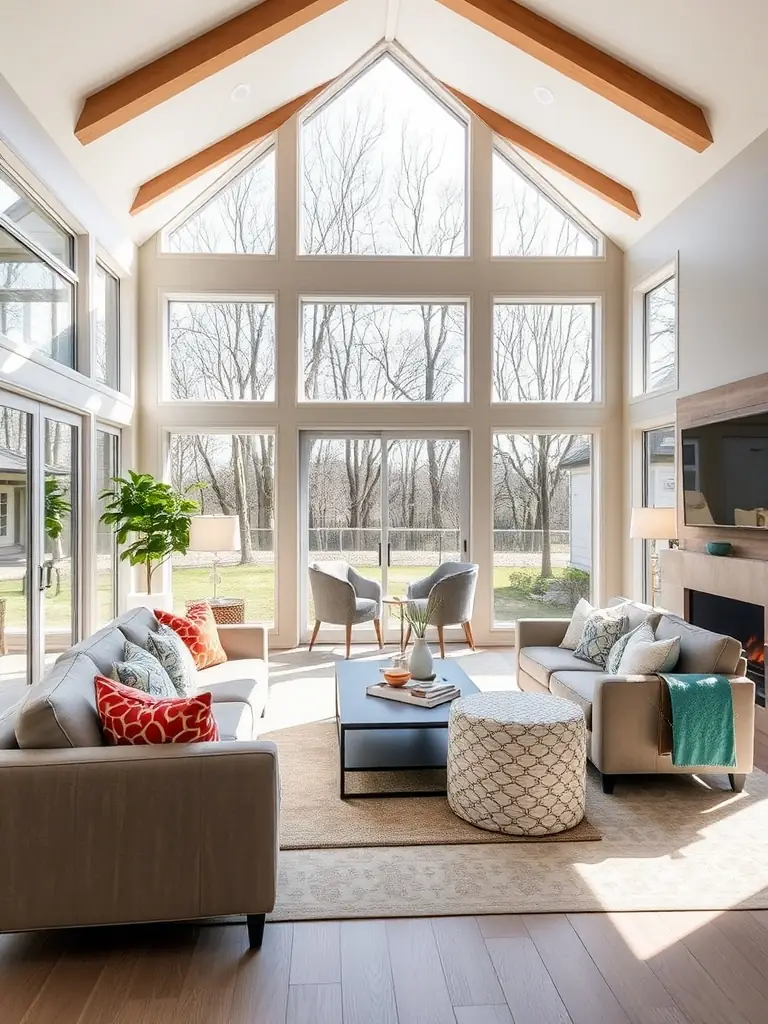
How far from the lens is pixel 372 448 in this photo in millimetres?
6988

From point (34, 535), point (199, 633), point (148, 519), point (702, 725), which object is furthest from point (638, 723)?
point (148, 519)

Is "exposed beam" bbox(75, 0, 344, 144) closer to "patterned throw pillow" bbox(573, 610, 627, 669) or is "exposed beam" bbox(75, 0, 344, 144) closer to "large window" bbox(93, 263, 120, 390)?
"large window" bbox(93, 263, 120, 390)

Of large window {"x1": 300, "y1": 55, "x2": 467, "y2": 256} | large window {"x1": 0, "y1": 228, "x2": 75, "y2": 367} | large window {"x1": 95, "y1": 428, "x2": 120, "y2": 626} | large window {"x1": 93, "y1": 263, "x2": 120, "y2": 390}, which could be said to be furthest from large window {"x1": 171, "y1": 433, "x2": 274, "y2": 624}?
large window {"x1": 300, "y1": 55, "x2": 467, "y2": 256}

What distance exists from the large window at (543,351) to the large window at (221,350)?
2.24 meters

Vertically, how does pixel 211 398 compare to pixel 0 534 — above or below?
above

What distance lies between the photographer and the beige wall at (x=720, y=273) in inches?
176

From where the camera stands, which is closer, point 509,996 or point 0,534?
point 509,996

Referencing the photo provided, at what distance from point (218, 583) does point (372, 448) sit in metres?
1.97

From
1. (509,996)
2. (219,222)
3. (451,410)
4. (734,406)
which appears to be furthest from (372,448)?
(509,996)

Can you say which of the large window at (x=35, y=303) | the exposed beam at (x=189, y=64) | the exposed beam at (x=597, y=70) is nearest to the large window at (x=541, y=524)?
the exposed beam at (x=597, y=70)

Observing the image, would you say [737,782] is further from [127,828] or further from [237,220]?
[237,220]

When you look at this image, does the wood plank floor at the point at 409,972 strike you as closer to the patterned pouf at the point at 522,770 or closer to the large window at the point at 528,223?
the patterned pouf at the point at 522,770

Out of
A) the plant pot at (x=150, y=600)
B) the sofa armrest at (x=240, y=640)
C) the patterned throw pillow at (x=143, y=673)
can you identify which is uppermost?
the patterned throw pillow at (x=143, y=673)

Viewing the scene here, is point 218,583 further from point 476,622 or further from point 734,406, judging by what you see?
point 734,406
